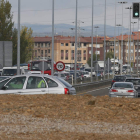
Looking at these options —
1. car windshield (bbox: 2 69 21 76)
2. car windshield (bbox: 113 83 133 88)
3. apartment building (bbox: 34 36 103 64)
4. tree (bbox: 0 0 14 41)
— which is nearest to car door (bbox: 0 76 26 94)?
car windshield (bbox: 113 83 133 88)

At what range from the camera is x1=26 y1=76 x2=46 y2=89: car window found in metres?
16.4

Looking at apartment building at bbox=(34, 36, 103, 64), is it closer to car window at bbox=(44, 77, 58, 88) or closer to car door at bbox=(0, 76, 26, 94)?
car door at bbox=(0, 76, 26, 94)

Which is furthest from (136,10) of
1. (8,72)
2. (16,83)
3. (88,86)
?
(88,86)

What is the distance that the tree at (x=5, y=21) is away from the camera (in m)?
67.1

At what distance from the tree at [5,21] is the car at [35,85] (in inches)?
2009

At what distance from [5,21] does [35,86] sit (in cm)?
5249

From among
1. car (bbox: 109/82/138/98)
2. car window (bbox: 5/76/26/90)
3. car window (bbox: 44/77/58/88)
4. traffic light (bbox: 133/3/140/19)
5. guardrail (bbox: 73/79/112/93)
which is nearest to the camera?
car window (bbox: 44/77/58/88)

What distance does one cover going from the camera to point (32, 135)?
8023mm

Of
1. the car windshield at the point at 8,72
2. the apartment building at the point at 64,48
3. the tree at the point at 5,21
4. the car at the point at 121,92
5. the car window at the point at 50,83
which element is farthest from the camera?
the apartment building at the point at 64,48

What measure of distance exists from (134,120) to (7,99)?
5.57m

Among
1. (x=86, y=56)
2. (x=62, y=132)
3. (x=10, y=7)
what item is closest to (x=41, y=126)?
(x=62, y=132)

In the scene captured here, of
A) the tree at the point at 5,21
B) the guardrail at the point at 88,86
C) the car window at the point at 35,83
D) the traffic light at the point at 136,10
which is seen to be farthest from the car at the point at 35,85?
the tree at the point at 5,21

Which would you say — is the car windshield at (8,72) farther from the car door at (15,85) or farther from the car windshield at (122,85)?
the car door at (15,85)

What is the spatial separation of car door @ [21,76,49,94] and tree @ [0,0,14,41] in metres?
51.3
